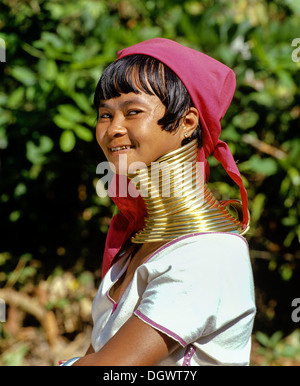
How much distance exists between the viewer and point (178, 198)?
133 centimetres

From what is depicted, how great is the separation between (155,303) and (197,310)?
98 mm

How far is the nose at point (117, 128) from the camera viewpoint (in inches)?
49.9

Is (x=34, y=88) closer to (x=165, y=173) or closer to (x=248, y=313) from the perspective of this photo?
(x=165, y=173)

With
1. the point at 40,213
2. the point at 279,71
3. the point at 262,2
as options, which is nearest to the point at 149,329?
the point at 279,71

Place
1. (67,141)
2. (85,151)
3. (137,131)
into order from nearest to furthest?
1. (137,131)
2. (67,141)
3. (85,151)

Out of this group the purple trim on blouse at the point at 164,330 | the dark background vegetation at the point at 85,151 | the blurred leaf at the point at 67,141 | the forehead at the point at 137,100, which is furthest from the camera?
the dark background vegetation at the point at 85,151

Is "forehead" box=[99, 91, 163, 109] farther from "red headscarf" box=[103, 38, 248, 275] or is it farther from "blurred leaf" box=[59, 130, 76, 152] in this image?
"blurred leaf" box=[59, 130, 76, 152]

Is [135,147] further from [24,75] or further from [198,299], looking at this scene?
[24,75]

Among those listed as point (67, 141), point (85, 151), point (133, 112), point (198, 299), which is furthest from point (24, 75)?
point (198, 299)

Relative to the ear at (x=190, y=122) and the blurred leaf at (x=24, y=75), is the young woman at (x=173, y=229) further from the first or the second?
the blurred leaf at (x=24, y=75)

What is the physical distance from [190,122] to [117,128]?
210mm

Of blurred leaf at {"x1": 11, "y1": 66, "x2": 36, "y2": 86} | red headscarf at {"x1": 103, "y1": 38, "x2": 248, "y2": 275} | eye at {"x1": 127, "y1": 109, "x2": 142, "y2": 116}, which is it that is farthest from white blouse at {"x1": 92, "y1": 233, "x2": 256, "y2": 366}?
blurred leaf at {"x1": 11, "y1": 66, "x2": 36, "y2": 86}

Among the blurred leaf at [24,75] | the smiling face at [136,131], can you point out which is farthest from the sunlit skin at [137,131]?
the blurred leaf at [24,75]

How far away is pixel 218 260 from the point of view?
1196mm
